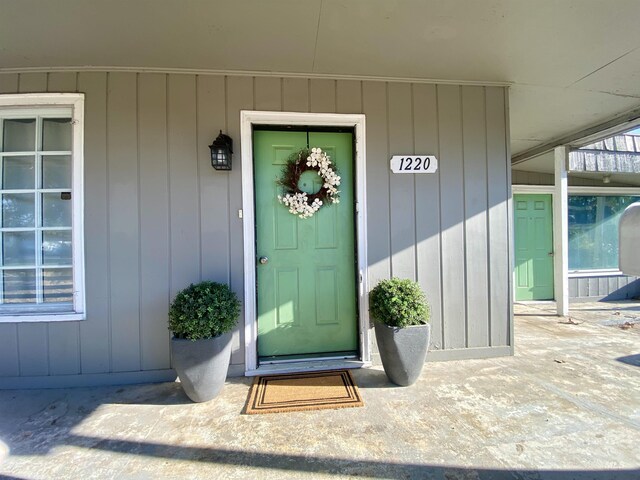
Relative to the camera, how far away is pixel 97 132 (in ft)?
7.70

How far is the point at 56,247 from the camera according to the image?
7.82 ft

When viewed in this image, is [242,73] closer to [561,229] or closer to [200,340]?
[200,340]

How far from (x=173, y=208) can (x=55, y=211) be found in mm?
943

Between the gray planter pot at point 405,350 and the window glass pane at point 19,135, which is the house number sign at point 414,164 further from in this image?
the window glass pane at point 19,135

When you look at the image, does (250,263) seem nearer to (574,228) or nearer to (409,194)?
(409,194)

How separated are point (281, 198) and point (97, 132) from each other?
1.51 m

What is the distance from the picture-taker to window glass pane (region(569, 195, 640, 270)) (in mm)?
5145

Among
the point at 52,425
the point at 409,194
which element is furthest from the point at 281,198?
the point at 52,425

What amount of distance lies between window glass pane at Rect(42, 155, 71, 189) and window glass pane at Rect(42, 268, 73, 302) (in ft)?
2.21

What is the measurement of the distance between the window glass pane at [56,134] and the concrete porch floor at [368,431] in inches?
73.9

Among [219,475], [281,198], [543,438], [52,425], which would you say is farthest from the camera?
[281,198]

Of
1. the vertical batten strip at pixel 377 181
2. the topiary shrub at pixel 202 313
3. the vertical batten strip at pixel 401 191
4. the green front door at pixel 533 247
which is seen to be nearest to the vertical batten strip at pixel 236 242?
the topiary shrub at pixel 202 313

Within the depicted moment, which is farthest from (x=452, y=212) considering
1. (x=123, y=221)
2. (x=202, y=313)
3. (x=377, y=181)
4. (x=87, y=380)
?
(x=87, y=380)

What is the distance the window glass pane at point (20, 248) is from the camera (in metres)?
2.38
